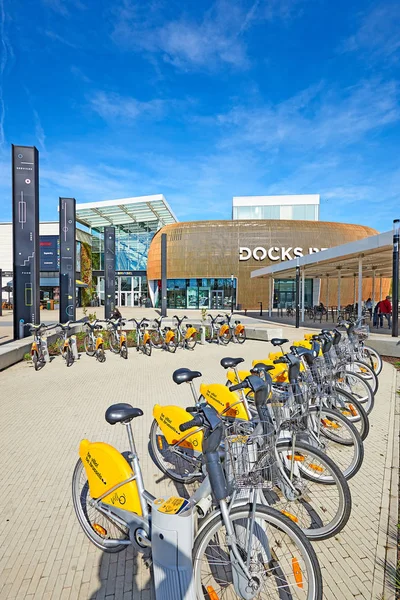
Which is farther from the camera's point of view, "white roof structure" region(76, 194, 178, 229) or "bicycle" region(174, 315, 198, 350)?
"white roof structure" region(76, 194, 178, 229)

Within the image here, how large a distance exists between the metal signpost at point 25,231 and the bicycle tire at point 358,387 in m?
9.61

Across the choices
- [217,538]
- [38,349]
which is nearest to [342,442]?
[217,538]

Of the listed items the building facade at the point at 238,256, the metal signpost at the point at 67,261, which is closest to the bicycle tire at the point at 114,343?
the metal signpost at the point at 67,261

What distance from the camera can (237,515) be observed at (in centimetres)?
173

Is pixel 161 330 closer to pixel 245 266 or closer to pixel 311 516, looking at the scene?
pixel 311 516

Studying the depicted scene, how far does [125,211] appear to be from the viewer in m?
39.7

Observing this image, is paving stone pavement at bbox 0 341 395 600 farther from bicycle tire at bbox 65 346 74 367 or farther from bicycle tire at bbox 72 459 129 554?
bicycle tire at bbox 65 346 74 367

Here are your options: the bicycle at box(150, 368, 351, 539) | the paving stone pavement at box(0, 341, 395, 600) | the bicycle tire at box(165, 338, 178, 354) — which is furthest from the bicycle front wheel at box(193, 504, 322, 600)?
the bicycle tire at box(165, 338, 178, 354)

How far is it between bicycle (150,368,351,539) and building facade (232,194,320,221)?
47.2m

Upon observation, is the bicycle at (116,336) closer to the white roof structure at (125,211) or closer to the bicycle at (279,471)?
the bicycle at (279,471)

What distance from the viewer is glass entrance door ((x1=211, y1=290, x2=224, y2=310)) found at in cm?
3716

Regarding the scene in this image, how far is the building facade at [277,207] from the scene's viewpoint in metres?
48.1

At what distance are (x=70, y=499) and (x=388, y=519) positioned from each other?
255cm

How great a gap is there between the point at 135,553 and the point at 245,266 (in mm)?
35265
